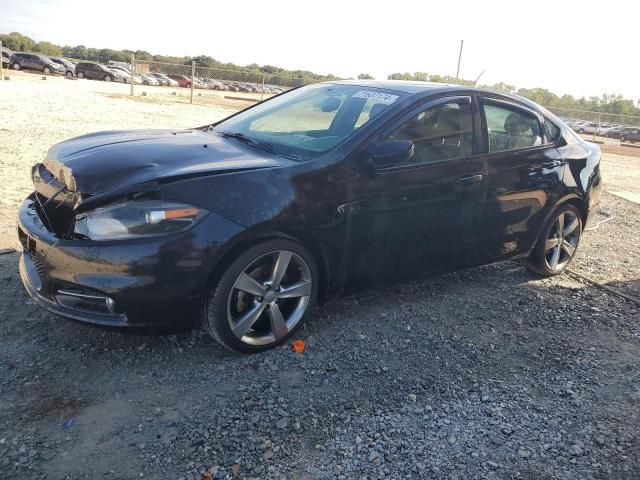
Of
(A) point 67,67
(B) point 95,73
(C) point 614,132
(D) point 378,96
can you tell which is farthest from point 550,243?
(A) point 67,67

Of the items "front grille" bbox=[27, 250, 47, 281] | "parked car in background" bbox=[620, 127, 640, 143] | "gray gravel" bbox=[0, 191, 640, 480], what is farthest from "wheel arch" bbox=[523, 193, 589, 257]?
"parked car in background" bbox=[620, 127, 640, 143]

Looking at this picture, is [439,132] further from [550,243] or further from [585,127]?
[585,127]

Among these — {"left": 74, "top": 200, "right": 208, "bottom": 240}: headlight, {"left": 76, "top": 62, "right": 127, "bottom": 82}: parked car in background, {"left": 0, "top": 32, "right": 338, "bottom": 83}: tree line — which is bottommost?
{"left": 74, "top": 200, "right": 208, "bottom": 240}: headlight

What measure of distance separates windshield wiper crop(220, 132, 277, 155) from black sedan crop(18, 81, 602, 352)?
0.08 ft

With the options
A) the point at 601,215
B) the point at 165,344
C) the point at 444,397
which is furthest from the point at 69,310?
the point at 601,215

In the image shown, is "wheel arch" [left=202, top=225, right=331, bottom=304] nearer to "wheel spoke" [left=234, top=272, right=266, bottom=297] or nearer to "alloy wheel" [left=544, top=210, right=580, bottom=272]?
"wheel spoke" [left=234, top=272, right=266, bottom=297]

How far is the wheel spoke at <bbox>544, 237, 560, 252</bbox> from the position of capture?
5.00 meters

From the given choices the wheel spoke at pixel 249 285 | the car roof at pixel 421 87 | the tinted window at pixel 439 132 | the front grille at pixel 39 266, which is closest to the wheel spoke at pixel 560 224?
the car roof at pixel 421 87

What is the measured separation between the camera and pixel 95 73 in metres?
46.6

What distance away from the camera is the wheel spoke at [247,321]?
326 cm

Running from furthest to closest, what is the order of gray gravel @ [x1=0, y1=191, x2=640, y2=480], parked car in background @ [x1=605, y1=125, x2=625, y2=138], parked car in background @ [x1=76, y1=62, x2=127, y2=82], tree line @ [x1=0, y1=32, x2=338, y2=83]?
tree line @ [x1=0, y1=32, x2=338, y2=83] → parked car in background @ [x1=76, y1=62, x2=127, y2=82] → parked car in background @ [x1=605, y1=125, x2=625, y2=138] → gray gravel @ [x1=0, y1=191, x2=640, y2=480]

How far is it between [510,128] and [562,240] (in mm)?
1302

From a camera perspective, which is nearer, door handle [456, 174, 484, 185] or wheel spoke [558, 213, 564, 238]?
door handle [456, 174, 484, 185]

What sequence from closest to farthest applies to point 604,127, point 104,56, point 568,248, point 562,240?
point 562,240
point 568,248
point 604,127
point 104,56
